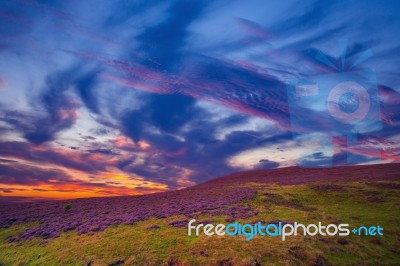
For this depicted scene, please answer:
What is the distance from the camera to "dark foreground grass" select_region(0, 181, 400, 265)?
20531mm

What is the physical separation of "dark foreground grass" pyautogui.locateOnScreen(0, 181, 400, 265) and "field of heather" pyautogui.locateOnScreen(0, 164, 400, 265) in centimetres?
7

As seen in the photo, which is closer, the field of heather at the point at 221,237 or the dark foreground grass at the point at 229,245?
the dark foreground grass at the point at 229,245

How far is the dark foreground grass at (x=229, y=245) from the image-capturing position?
20531 mm

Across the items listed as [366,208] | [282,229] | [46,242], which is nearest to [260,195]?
[366,208]

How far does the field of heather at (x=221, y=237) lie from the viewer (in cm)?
2091

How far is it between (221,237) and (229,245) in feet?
6.52

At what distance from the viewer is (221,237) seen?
80.4 ft

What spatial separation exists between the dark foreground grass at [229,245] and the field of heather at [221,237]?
7 centimetres

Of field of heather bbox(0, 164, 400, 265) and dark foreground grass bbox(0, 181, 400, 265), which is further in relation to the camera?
field of heather bbox(0, 164, 400, 265)

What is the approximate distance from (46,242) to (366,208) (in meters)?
36.0

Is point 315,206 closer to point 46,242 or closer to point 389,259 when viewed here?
point 389,259

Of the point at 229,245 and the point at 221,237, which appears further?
the point at 221,237

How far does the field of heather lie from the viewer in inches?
823

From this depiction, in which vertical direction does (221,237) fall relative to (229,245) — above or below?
above
